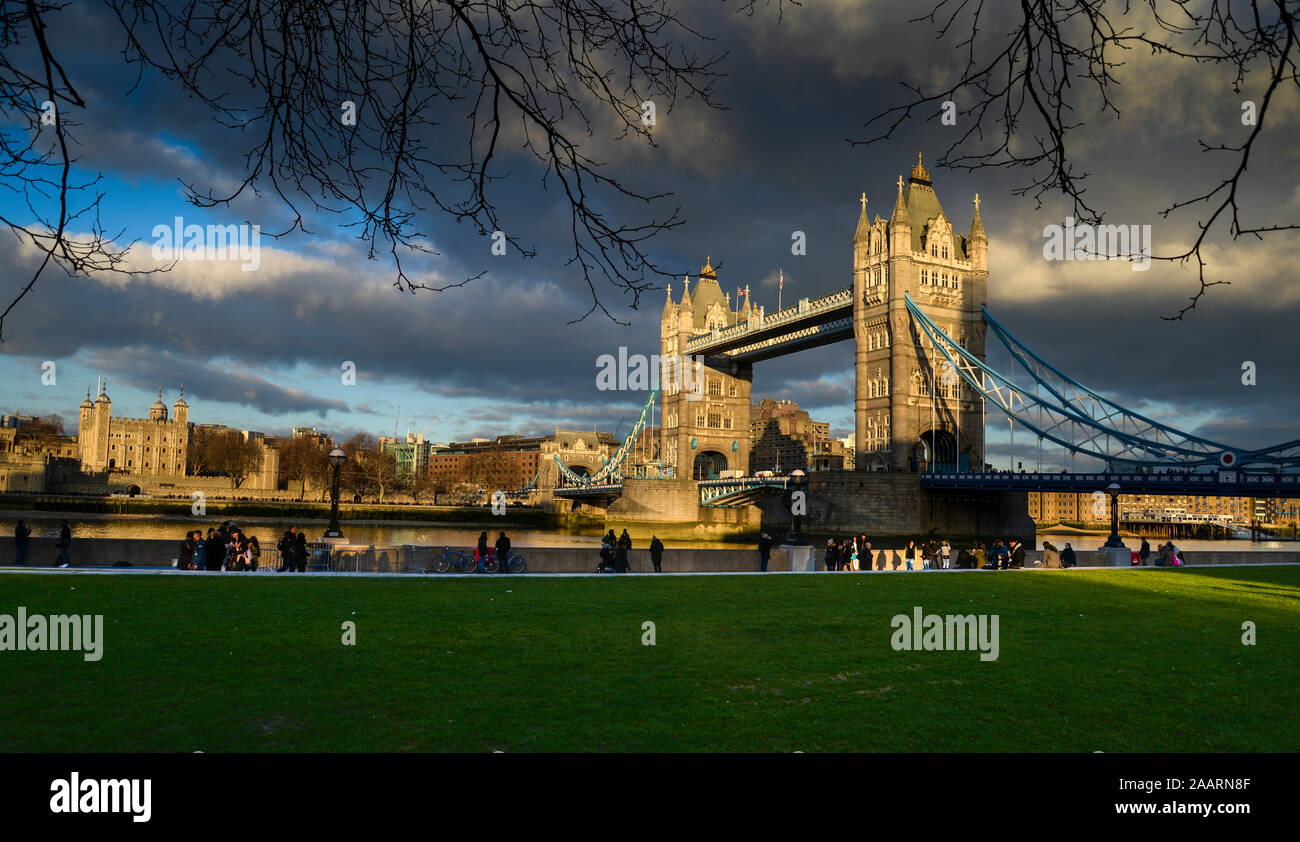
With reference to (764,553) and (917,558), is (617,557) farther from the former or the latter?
(917,558)

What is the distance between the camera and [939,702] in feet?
22.1

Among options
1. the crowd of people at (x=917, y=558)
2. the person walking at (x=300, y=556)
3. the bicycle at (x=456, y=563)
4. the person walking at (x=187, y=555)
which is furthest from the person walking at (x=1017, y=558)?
the person walking at (x=187, y=555)

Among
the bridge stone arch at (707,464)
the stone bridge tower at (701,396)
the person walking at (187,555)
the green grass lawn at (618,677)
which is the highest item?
the stone bridge tower at (701,396)

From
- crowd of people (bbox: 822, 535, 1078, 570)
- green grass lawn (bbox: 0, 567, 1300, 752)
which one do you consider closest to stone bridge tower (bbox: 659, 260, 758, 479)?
crowd of people (bbox: 822, 535, 1078, 570)

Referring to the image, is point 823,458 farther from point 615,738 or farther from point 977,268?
point 615,738

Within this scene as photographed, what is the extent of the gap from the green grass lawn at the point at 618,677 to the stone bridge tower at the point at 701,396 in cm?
6937

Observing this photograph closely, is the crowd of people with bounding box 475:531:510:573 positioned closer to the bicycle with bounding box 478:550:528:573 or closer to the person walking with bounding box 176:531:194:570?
the bicycle with bounding box 478:550:528:573

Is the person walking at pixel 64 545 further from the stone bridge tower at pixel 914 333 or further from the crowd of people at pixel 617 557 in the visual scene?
the stone bridge tower at pixel 914 333

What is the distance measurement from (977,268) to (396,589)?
54259 mm

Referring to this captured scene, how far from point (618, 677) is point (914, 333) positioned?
174ft

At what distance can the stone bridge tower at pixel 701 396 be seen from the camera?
84.7 m

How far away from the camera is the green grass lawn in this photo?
18.6 feet

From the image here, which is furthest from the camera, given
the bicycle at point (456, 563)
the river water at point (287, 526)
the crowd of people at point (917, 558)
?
the river water at point (287, 526)
